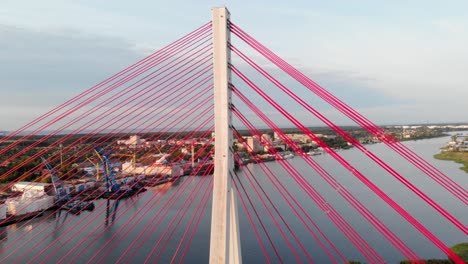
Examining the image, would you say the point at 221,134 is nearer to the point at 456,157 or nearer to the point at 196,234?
the point at 196,234

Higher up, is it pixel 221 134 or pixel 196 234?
pixel 221 134

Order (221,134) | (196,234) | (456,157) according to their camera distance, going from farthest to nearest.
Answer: (456,157) → (196,234) → (221,134)

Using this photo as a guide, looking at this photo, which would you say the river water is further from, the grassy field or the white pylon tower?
the grassy field

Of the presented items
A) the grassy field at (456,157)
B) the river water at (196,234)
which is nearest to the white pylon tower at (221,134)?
the river water at (196,234)

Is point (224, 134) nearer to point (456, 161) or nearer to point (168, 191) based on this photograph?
point (168, 191)

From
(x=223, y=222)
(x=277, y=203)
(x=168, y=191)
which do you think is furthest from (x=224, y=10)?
(x=168, y=191)

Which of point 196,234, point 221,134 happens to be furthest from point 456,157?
point 221,134

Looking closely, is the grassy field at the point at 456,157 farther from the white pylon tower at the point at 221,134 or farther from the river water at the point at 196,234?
the white pylon tower at the point at 221,134

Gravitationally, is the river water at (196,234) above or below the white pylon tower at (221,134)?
below
